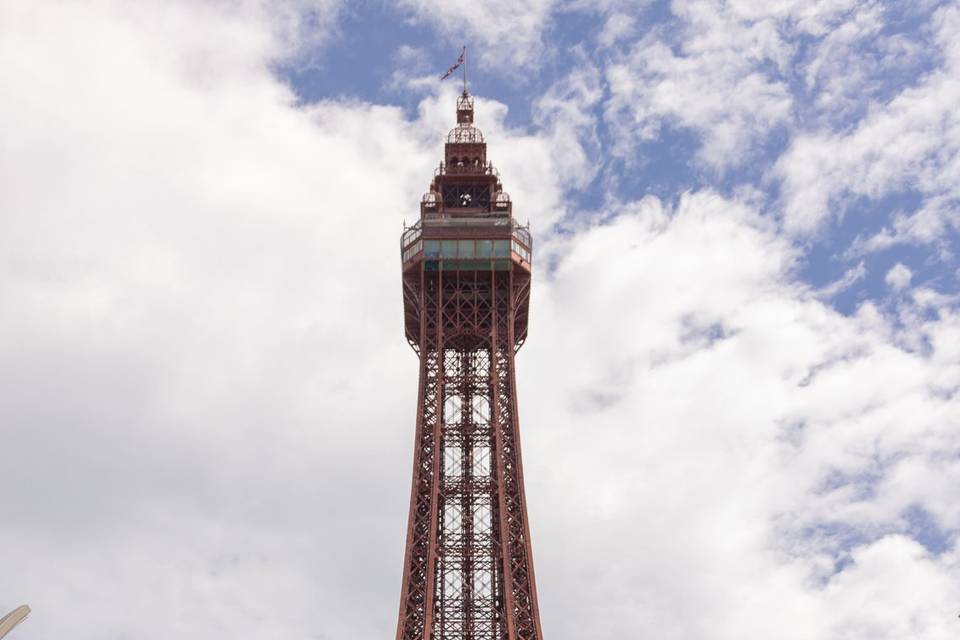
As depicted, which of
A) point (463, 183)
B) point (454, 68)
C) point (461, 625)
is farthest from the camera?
point (454, 68)

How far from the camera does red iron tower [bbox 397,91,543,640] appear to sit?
370ft

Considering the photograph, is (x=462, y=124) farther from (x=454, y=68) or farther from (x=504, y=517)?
(x=504, y=517)

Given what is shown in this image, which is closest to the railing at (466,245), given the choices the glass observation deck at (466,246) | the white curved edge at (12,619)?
the glass observation deck at (466,246)

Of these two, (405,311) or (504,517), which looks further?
(405,311)

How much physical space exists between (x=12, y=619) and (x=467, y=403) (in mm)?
55013

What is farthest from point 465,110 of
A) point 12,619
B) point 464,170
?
point 12,619

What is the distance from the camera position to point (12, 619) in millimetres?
70312

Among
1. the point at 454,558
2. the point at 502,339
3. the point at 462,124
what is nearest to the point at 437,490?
the point at 454,558

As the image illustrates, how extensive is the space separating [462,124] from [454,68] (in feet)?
20.0

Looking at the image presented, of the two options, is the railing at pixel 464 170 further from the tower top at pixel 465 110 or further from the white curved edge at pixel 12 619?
the white curved edge at pixel 12 619

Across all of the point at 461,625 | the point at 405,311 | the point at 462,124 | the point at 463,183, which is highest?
the point at 462,124

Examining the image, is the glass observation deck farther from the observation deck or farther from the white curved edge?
the white curved edge

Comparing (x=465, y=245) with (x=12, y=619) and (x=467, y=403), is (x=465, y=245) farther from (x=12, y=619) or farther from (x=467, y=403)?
(x=12, y=619)

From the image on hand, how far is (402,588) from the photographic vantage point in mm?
113000
